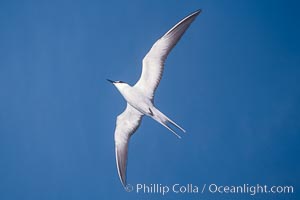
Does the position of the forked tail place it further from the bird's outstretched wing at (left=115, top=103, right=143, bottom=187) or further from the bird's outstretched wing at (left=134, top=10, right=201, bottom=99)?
the bird's outstretched wing at (left=115, top=103, right=143, bottom=187)

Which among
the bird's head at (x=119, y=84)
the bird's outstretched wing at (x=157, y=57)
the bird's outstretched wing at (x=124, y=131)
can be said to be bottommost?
the bird's outstretched wing at (x=124, y=131)

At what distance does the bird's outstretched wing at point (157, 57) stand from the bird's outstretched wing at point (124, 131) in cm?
36

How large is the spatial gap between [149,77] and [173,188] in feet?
4.26

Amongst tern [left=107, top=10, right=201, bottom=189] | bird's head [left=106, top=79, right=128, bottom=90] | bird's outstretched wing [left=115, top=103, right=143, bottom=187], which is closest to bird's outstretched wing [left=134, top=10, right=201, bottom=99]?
tern [left=107, top=10, right=201, bottom=189]

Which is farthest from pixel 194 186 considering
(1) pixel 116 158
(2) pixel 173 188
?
(1) pixel 116 158

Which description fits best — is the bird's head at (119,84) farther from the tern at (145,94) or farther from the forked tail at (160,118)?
the forked tail at (160,118)

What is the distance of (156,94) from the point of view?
4.81 meters

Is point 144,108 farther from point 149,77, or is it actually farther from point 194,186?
point 194,186

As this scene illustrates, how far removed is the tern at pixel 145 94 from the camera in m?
4.38

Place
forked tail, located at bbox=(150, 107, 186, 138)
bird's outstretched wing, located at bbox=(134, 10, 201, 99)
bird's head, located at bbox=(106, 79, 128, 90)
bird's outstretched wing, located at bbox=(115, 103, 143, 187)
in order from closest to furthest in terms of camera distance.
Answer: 1. bird's outstretched wing, located at bbox=(134, 10, 201, 99)
2. forked tail, located at bbox=(150, 107, 186, 138)
3. bird's head, located at bbox=(106, 79, 128, 90)
4. bird's outstretched wing, located at bbox=(115, 103, 143, 187)

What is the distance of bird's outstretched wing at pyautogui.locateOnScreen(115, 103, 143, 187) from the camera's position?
4.87 metres

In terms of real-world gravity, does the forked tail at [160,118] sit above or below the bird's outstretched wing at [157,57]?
below

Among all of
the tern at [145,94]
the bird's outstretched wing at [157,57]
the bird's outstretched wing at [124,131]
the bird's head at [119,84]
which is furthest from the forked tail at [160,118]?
the bird's head at [119,84]

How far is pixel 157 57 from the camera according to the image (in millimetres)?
4477
